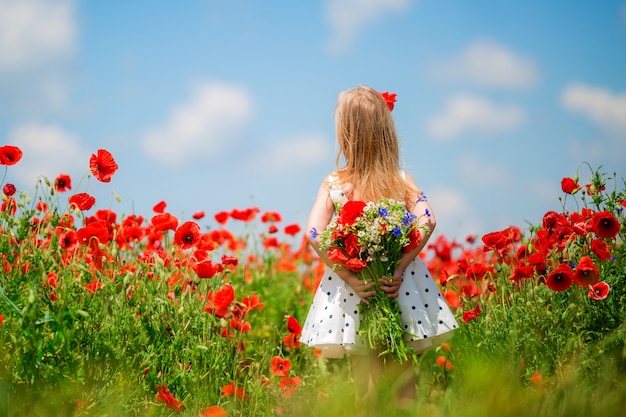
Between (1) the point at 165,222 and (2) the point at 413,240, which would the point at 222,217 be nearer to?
(1) the point at 165,222

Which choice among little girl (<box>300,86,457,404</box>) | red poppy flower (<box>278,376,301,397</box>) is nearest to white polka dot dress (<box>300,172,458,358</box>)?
little girl (<box>300,86,457,404</box>)

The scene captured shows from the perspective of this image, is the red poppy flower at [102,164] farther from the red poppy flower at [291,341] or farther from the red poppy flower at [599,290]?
the red poppy flower at [599,290]

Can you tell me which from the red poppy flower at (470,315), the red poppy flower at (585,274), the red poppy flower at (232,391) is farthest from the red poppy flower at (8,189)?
the red poppy flower at (585,274)

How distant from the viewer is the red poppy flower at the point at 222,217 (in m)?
5.83

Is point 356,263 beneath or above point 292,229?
beneath

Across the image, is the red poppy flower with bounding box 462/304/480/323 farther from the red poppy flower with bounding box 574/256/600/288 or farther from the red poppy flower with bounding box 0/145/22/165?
the red poppy flower with bounding box 0/145/22/165

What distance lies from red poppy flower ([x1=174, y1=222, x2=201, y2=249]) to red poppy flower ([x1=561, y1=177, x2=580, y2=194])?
2.16m

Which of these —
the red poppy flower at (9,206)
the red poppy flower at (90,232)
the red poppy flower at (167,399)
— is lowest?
the red poppy flower at (167,399)

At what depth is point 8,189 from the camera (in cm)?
368

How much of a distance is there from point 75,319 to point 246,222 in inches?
125

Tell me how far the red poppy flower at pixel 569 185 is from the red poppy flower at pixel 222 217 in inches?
118

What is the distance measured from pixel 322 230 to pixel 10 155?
1795 mm

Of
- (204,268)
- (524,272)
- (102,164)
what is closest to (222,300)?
(204,268)

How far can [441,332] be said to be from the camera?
3.54m
